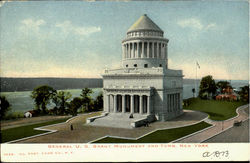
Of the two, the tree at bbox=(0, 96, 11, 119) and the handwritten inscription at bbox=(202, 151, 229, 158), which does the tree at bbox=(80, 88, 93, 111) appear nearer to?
the tree at bbox=(0, 96, 11, 119)

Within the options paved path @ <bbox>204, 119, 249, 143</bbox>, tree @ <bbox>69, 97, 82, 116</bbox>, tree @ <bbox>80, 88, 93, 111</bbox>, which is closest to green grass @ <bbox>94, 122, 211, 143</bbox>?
paved path @ <bbox>204, 119, 249, 143</bbox>

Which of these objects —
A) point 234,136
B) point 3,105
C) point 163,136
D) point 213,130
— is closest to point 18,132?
point 3,105

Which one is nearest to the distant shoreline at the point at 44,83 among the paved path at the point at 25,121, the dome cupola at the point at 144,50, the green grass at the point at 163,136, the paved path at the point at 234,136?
the paved path at the point at 25,121

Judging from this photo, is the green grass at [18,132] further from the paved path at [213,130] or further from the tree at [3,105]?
the paved path at [213,130]

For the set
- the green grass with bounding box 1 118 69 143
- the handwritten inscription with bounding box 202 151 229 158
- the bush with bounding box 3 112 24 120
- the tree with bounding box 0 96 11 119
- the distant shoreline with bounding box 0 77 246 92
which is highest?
the distant shoreline with bounding box 0 77 246 92

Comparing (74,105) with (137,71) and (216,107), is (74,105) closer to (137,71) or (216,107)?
(137,71)

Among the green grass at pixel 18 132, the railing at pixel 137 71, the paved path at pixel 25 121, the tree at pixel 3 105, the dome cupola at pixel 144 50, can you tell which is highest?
the dome cupola at pixel 144 50

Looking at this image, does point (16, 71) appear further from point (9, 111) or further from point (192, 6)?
point (192, 6)
